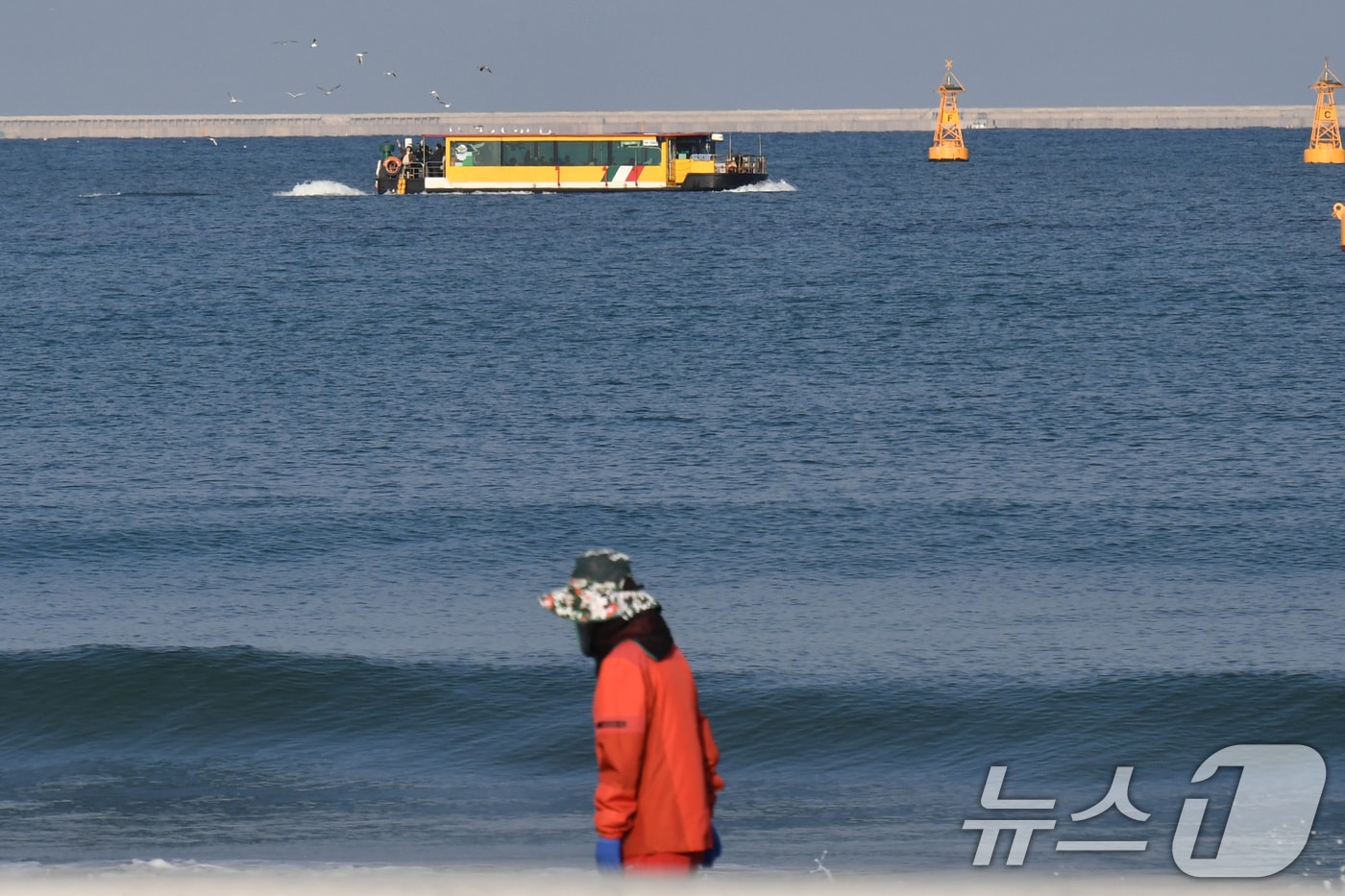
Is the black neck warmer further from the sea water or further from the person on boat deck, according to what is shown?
the sea water

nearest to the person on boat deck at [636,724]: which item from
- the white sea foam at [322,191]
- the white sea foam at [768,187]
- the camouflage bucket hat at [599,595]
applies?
the camouflage bucket hat at [599,595]

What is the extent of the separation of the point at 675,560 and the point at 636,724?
49.5 feet

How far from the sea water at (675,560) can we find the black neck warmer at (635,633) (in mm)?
1288

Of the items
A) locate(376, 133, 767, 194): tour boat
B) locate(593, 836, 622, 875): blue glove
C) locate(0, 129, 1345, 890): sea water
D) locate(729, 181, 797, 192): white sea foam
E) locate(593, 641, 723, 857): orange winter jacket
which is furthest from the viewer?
locate(729, 181, 797, 192): white sea foam

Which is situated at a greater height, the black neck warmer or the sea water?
the black neck warmer

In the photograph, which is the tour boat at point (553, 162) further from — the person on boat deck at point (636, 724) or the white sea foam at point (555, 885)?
the white sea foam at point (555, 885)

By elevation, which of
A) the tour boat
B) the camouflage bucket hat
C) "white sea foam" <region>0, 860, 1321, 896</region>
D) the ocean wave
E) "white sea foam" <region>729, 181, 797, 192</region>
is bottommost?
the ocean wave

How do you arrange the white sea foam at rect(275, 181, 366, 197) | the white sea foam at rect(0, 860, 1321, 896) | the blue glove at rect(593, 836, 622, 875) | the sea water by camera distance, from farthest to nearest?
1. the white sea foam at rect(275, 181, 366, 197)
2. the sea water
3. the blue glove at rect(593, 836, 622, 875)
4. the white sea foam at rect(0, 860, 1321, 896)

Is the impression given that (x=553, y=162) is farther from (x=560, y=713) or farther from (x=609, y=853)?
(x=609, y=853)

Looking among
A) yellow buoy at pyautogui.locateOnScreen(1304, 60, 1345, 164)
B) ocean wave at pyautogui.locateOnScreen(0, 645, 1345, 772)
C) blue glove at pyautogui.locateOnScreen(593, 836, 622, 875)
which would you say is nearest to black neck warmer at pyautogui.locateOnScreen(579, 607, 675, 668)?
blue glove at pyautogui.locateOnScreen(593, 836, 622, 875)

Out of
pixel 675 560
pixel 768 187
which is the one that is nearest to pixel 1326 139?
pixel 768 187

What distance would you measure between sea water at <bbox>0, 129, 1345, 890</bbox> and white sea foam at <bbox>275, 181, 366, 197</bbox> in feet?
179

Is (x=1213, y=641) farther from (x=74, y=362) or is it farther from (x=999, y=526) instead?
(x=74, y=362)

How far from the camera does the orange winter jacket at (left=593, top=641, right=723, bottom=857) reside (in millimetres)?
5734
